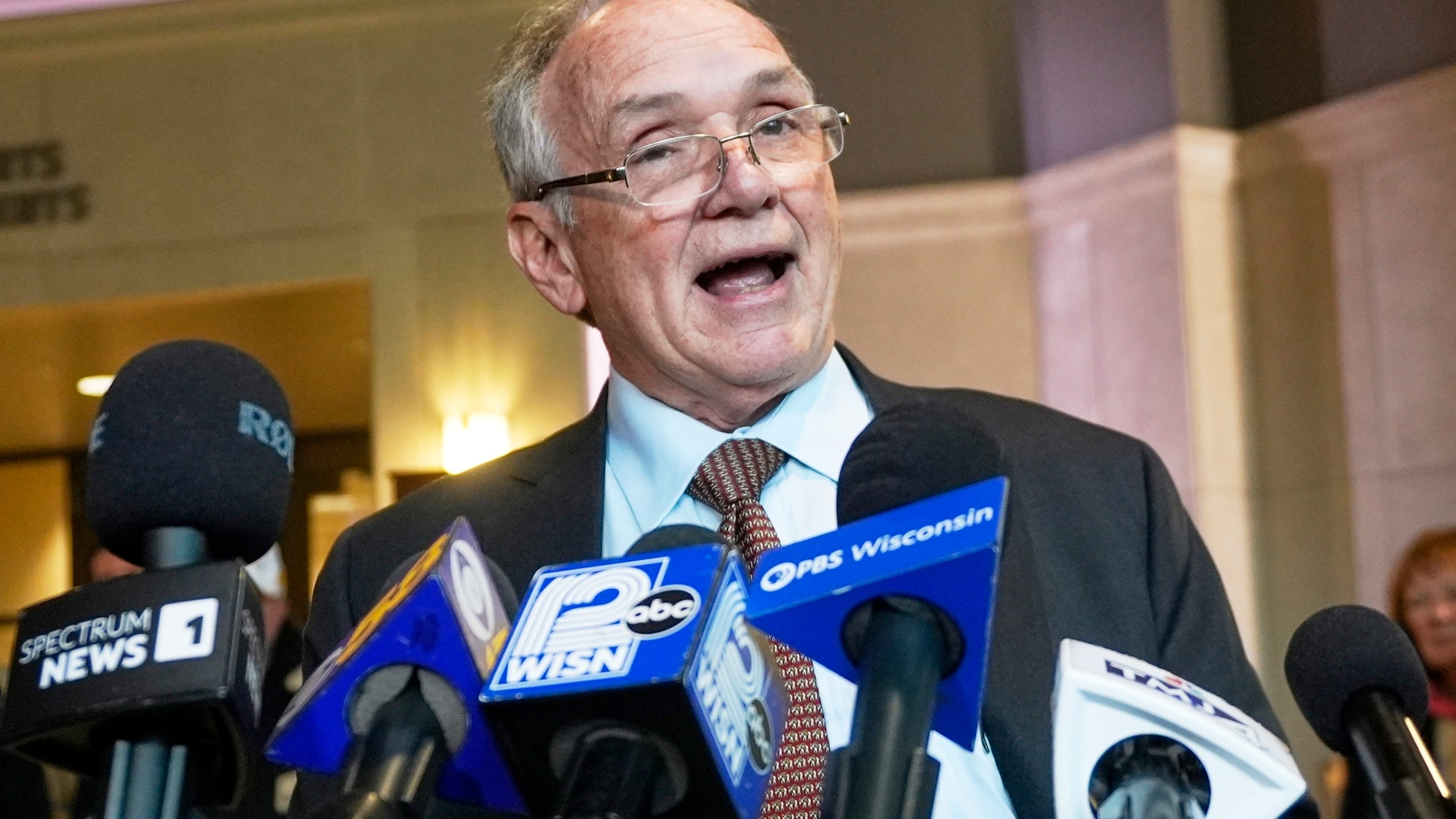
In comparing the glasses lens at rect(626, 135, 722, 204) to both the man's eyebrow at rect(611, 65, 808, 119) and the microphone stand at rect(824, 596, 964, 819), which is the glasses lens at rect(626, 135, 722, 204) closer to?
the man's eyebrow at rect(611, 65, 808, 119)

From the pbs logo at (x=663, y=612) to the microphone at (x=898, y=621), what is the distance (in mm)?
43

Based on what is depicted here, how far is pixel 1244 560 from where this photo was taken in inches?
221

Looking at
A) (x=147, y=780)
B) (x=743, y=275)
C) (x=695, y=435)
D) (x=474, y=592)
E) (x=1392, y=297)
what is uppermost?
(x=1392, y=297)

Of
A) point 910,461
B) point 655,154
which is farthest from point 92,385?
point 910,461

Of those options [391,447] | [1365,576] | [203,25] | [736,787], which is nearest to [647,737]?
[736,787]

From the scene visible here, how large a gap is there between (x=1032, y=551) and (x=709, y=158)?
532mm

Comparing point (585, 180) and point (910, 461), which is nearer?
point (910, 461)

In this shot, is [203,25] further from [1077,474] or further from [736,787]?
[736,787]

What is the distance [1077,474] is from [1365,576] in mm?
3926

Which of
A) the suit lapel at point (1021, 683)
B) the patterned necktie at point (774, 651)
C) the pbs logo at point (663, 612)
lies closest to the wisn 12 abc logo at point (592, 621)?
the pbs logo at point (663, 612)

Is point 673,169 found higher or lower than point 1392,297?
lower

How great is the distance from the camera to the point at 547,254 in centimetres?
213

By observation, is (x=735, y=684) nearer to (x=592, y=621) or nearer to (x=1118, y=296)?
(x=592, y=621)

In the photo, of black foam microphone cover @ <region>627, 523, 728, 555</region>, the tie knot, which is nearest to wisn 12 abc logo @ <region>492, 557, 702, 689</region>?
black foam microphone cover @ <region>627, 523, 728, 555</region>
